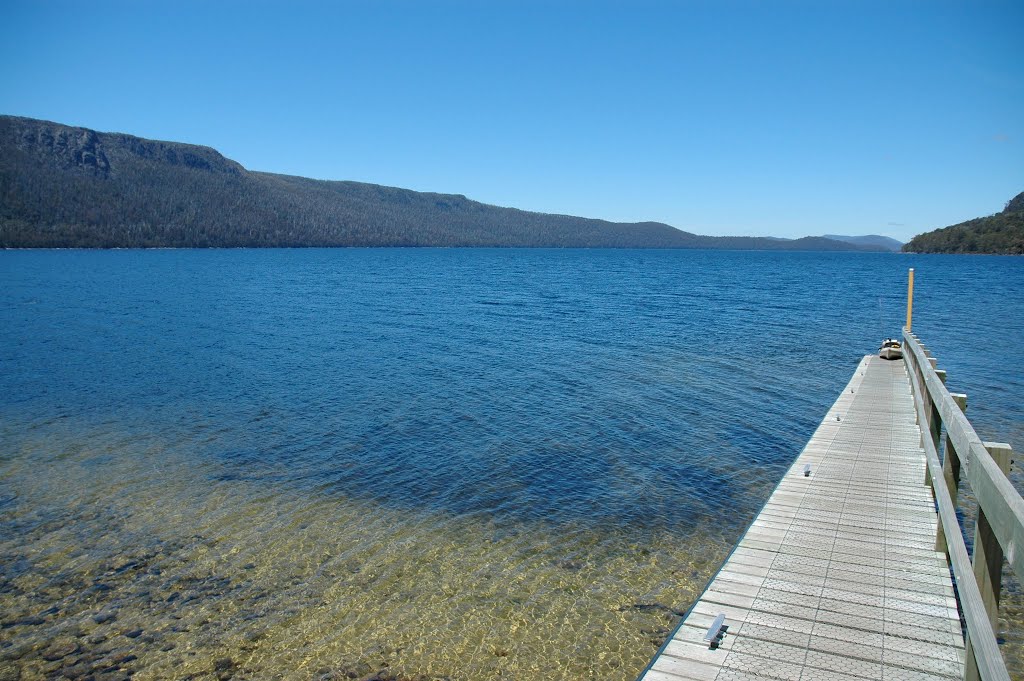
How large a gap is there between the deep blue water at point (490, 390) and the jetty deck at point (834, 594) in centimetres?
201

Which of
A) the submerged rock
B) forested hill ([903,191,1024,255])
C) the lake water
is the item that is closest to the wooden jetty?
the lake water

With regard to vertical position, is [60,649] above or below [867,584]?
below

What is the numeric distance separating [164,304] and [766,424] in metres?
41.8

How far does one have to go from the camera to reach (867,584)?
19.8 feet

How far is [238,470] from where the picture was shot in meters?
11.8

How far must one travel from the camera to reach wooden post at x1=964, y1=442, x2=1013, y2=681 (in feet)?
12.6

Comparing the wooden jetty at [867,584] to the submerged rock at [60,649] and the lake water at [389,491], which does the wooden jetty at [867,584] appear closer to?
the lake water at [389,491]

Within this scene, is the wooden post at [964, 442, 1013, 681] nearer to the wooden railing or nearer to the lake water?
the wooden railing

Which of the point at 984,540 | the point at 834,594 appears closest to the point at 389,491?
the point at 834,594

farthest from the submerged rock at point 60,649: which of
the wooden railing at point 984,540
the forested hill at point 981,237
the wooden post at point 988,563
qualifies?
the forested hill at point 981,237

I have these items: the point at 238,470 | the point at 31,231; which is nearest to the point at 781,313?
the point at 238,470

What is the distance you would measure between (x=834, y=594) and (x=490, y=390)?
1315 cm

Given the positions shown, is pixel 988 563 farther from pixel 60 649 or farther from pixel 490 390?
pixel 490 390

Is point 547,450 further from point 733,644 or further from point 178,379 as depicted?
point 178,379
